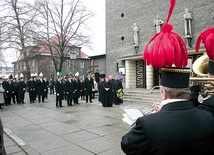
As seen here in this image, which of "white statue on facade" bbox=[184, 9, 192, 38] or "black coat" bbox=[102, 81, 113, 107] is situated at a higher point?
"white statue on facade" bbox=[184, 9, 192, 38]

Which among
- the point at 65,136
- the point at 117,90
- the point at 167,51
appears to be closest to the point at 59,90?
the point at 117,90

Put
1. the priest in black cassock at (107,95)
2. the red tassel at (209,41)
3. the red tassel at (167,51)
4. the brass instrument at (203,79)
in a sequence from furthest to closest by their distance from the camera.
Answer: the priest in black cassock at (107,95)
the brass instrument at (203,79)
the red tassel at (209,41)
the red tassel at (167,51)

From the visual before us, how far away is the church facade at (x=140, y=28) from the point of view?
55.3 feet

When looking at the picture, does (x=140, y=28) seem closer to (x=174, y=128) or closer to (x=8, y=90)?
(x=8, y=90)

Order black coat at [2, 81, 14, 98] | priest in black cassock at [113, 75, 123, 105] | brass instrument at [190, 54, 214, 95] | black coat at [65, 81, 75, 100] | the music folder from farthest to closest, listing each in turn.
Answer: black coat at [2, 81, 14, 98] → priest in black cassock at [113, 75, 123, 105] → black coat at [65, 81, 75, 100] → brass instrument at [190, 54, 214, 95] → the music folder

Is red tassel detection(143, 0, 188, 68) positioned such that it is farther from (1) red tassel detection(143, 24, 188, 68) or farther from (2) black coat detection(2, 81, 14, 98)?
(2) black coat detection(2, 81, 14, 98)

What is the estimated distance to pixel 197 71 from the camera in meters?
3.16

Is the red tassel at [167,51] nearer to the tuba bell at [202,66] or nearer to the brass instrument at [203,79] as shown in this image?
the brass instrument at [203,79]

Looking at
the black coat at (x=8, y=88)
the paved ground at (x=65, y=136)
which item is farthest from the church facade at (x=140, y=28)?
the black coat at (x=8, y=88)

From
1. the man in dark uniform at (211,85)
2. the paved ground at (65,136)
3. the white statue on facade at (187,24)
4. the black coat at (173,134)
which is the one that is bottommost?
the paved ground at (65,136)

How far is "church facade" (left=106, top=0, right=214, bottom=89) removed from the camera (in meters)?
16.8

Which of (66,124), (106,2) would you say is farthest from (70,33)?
(66,124)

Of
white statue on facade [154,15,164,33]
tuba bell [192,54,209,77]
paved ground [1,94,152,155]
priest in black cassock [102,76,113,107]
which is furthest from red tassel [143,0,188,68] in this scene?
white statue on facade [154,15,164,33]

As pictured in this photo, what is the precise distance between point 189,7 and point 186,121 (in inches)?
717
